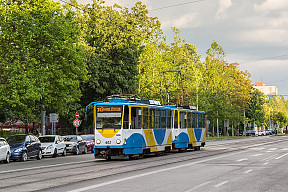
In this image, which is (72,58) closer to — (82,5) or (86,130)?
(86,130)

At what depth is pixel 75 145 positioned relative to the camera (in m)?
36.7

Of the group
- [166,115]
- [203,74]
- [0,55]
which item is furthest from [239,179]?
[203,74]

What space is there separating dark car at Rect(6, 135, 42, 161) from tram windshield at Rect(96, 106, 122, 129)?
474cm

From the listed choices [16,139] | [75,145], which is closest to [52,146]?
[16,139]

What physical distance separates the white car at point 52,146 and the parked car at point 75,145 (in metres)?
1.78

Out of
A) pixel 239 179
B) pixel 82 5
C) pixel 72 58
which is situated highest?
pixel 82 5

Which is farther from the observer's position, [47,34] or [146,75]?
[146,75]

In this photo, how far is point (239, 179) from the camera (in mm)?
15562

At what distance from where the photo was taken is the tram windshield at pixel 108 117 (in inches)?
1060

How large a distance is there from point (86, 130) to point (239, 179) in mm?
50824

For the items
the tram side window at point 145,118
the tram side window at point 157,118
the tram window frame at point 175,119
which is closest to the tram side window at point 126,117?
the tram side window at point 145,118

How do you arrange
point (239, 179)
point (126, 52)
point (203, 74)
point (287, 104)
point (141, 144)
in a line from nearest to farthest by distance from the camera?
point (239, 179)
point (141, 144)
point (126, 52)
point (203, 74)
point (287, 104)

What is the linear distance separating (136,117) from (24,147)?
6616mm

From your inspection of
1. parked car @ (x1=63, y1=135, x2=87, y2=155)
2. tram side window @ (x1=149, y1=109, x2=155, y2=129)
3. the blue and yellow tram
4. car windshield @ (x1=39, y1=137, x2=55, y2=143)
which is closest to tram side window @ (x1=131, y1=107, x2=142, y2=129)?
the blue and yellow tram
